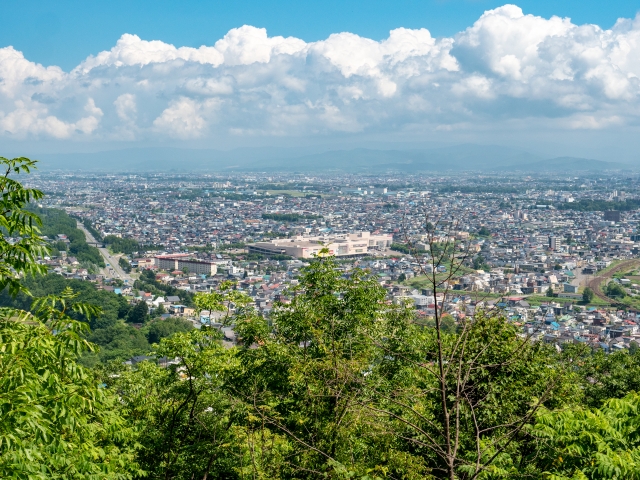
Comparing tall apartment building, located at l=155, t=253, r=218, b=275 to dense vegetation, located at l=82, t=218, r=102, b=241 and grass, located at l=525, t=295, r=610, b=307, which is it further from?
grass, located at l=525, t=295, r=610, b=307

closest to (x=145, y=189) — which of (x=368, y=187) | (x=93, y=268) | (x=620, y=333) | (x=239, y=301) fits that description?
(x=368, y=187)

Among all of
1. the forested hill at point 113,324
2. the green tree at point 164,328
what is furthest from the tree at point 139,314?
the green tree at point 164,328

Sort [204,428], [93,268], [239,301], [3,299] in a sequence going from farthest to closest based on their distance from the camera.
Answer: [93,268] < [3,299] < [239,301] < [204,428]

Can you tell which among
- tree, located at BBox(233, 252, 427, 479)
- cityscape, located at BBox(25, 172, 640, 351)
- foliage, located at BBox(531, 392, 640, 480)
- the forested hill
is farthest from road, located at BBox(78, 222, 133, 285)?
foliage, located at BBox(531, 392, 640, 480)

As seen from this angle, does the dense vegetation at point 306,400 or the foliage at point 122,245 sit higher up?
Answer: the dense vegetation at point 306,400

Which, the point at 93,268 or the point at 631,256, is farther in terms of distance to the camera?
the point at 631,256

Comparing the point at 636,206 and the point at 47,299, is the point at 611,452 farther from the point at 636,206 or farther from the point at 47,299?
the point at 636,206

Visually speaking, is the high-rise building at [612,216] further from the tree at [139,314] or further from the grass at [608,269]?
the tree at [139,314]
